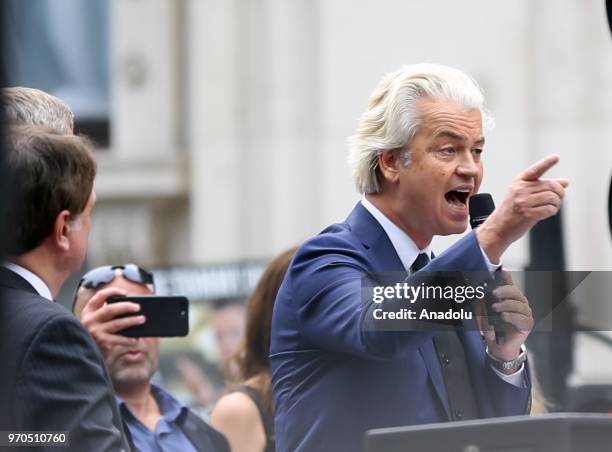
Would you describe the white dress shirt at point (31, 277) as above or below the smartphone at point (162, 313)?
above

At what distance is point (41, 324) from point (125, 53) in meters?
10.9

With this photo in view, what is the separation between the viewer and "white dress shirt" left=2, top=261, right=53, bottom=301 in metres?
2.27

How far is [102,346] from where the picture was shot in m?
3.00

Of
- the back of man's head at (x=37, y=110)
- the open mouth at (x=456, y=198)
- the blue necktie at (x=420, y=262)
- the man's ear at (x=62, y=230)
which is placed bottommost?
the blue necktie at (x=420, y=262)

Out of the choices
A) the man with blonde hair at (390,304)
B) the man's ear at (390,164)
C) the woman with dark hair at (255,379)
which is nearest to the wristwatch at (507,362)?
the man with blonde hair at (390,304)

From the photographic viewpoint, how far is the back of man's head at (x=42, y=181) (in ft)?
7.25

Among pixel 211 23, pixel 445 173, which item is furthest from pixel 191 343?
pixel 445 173

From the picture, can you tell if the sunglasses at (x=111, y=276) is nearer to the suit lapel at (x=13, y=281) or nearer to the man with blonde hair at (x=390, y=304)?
the man with blonde hair at (x=390, y=304)

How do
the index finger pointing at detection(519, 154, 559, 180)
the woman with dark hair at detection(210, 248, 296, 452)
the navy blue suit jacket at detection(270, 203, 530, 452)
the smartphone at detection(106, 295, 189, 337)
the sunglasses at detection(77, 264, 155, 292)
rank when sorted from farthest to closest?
1. the woman with dark hair at detection(210, 248, 296, 452)
2. the sunglasses at detection(77, 264, 155, 292)
3. the smartphone at detection(106, 295, 189, 337)
4. the navy blue suit jacket at detection(270, 203, 530, 452)
5. the index finger pointing at detection(519, 154, 559, 180)

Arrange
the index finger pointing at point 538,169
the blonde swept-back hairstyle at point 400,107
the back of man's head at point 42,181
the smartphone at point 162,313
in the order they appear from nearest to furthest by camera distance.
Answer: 1. the index finger pointing at point 538,169
2. the back of man's head at point 42,181
3. the blonde swept-back hairstyle at point 400,107
4. the smartphone at point 162,313

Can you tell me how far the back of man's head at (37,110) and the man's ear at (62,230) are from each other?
15 cm

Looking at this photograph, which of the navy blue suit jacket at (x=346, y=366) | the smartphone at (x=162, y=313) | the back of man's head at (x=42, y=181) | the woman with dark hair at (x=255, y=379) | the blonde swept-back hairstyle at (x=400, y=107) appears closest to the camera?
the back of man's head at (x=42, y=181)

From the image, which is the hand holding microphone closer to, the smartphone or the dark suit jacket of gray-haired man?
the dark suit jacket of gray-haired man

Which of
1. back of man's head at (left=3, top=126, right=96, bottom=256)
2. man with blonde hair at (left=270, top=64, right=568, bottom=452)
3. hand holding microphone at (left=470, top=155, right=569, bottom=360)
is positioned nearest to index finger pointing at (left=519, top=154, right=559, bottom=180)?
hand holding microphone at (left=470, top=155, right=569, bottom=360)
